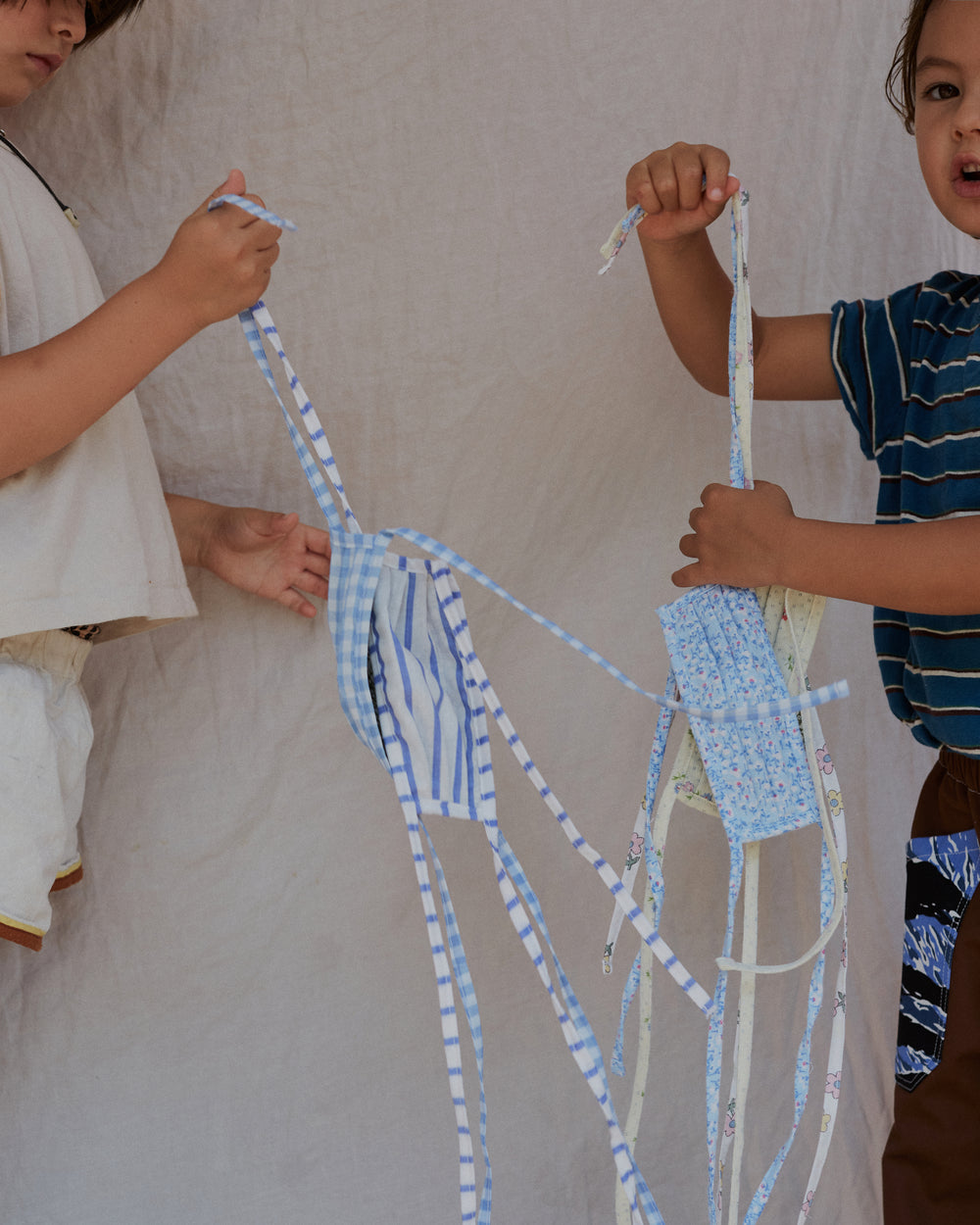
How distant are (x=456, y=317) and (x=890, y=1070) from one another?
677 mm

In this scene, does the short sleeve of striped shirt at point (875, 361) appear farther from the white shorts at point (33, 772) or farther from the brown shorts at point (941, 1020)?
the white shorts at point (33, 772)

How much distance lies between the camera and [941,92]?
74 centimetres

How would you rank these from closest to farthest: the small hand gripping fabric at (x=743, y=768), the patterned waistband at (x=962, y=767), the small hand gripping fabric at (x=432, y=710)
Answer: the small hand gripping fabric at (x=432, y=710) < the small hand gripping fabric at (x=743, y=768) < the patterned waistband at (x=962, y=767)

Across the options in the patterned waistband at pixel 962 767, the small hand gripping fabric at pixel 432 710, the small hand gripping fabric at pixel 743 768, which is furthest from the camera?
the patterned waistband at pixel 962 767

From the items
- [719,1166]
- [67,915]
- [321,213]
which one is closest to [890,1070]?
[719,1166]

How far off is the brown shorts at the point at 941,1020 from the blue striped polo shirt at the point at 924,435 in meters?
0.05

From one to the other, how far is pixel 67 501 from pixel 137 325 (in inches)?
4.1

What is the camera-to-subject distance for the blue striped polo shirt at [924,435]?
0.72 meters

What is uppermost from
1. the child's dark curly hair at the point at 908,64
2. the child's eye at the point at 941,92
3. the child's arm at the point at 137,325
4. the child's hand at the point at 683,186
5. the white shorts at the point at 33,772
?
the child's dark curly hair at the point at 908,64

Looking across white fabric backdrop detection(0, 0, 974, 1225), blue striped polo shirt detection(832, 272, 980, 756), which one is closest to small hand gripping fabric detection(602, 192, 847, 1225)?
blue striped polo shirt detection(832, 272, 980, 756)

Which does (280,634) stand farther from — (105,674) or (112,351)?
(112,351)

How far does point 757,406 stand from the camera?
93 cm

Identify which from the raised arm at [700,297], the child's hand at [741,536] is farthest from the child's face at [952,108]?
the child's hand at [741,536]

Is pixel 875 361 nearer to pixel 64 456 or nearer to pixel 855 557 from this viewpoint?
pixel 855 557
